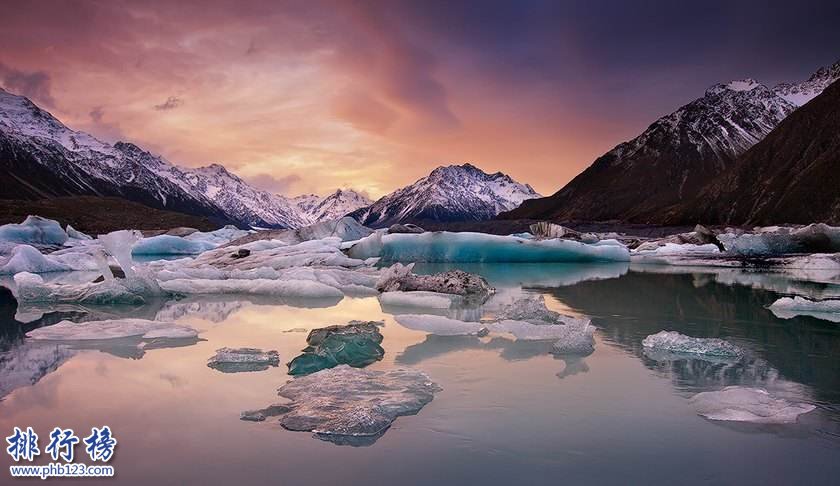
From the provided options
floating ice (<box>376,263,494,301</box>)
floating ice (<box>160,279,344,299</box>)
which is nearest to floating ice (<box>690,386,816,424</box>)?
floating ice (<box>376,263,494,301</box>)

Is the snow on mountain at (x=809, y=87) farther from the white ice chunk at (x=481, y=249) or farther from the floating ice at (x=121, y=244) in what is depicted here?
the floating ice at (x=121, y=244)

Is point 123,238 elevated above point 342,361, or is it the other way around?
point 123,238

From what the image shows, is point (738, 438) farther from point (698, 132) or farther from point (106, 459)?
point (698, 132)

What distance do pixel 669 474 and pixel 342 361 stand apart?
3.18 meters

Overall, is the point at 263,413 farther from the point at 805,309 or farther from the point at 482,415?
the point at 805,309

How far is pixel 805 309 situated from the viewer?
8711 millimetres

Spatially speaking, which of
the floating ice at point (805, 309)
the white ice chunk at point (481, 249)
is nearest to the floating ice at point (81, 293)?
the floating ice at point (805, 309)

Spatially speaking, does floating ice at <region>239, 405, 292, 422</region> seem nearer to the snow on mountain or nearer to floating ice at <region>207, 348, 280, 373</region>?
floating ice at <region>207, 348, 280, 373</region>

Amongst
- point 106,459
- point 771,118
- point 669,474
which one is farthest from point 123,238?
point 771,118

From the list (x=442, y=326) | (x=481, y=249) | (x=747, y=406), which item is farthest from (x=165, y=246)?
(x=747, y=406)

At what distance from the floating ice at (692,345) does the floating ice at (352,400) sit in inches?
112

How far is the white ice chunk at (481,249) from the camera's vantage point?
870 inches

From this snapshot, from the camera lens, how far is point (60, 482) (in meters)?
2.87

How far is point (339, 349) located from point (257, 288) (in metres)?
6.72
